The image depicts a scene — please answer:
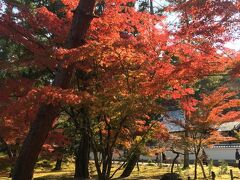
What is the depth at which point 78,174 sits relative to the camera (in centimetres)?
Result: 1720

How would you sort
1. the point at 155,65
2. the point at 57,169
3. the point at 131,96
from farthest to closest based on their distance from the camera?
1. the point at 57,169
2. the point at 155,65
3. the point at 131,96

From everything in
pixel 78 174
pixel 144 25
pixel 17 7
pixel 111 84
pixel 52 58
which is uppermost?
pixel 17 7

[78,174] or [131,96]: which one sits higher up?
[131,96]

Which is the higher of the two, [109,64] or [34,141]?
[109,64]

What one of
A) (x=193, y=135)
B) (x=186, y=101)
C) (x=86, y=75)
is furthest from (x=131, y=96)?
(x=193, y=135)

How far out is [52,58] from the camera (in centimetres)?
1006

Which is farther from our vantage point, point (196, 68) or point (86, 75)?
point (86, 75)

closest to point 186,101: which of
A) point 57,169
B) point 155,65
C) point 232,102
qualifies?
point 232,102

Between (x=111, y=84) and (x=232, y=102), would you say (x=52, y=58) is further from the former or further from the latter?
(x=232, y=102)

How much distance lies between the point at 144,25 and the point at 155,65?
155 cm

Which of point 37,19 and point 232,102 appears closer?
point 37,19

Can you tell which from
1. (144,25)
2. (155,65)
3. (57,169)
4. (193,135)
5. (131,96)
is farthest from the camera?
(57,169)

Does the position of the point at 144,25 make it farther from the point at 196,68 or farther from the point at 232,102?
the point at 232,102

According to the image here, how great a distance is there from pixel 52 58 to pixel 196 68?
13.3 feet
